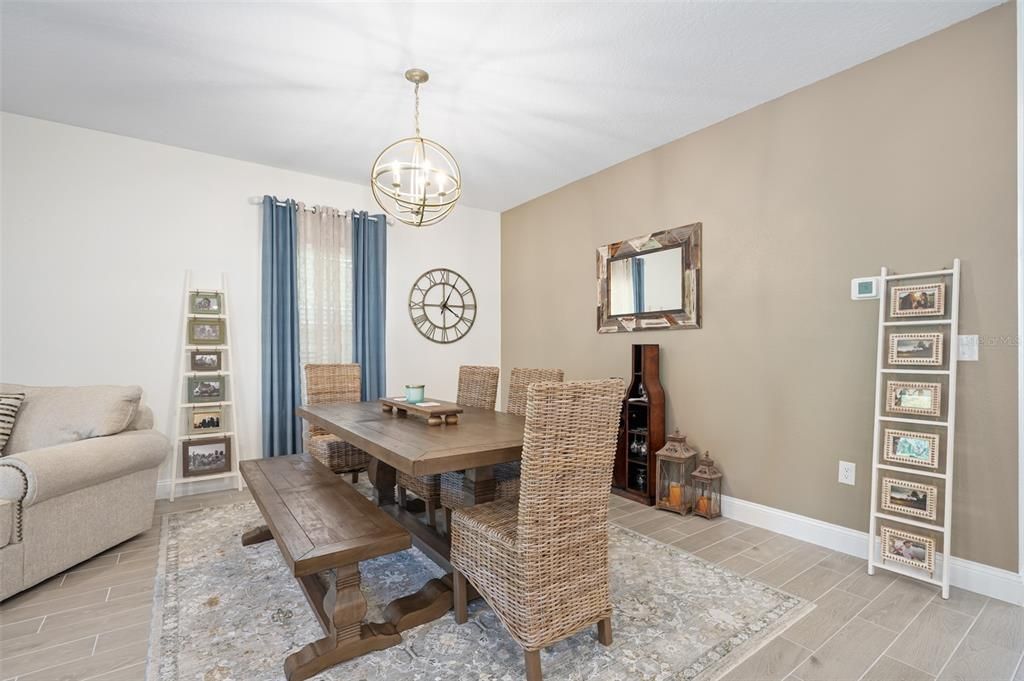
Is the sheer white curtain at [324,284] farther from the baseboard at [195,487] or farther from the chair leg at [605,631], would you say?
the chair leg at [605,631]

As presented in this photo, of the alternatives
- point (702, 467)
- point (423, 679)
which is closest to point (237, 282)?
point (423, 679)

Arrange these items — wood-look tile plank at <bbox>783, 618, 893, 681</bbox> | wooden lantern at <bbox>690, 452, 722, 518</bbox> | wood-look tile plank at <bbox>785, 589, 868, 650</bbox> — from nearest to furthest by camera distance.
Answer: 1. wood-look tile plank at <bbox>783, 618, 893, 681</bbox>
2. wood-look tile plank at <bbox>785, 589, 868, 650</bbox>
3. wooden lantern at <bbox>690, 452, 722, 518</bbox>

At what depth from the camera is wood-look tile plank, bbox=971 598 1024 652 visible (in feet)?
6.01

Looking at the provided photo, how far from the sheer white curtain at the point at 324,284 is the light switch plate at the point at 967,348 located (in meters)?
4.25

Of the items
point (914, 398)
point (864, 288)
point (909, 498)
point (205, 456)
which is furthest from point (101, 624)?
point (864, 288)

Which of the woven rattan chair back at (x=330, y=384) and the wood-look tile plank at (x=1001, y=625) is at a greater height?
the woven rattan chair back at (x=330, y=384)

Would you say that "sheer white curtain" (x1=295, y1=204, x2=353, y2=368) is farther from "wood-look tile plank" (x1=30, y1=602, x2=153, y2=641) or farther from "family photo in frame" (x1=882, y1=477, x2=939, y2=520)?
"family photo in frame" (x1=882, y1=477, x2=939, y2=520)

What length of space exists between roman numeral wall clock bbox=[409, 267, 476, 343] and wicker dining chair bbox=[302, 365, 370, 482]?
1.21 metres

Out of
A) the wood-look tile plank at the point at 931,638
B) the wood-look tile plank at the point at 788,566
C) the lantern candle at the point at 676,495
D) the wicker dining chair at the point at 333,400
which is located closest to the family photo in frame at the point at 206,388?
→ the wicker dining chair at the point at 333,400

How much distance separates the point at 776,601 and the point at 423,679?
157cm

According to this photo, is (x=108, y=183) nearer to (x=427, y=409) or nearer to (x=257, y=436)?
(x=257, y=436)

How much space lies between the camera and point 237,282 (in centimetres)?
398

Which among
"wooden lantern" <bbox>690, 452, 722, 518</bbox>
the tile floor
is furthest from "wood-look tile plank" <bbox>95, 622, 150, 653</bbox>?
"wooden lantern" <bbox>690, 452, 722, 518</bbox>

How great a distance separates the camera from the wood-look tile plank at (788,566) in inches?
92.2
